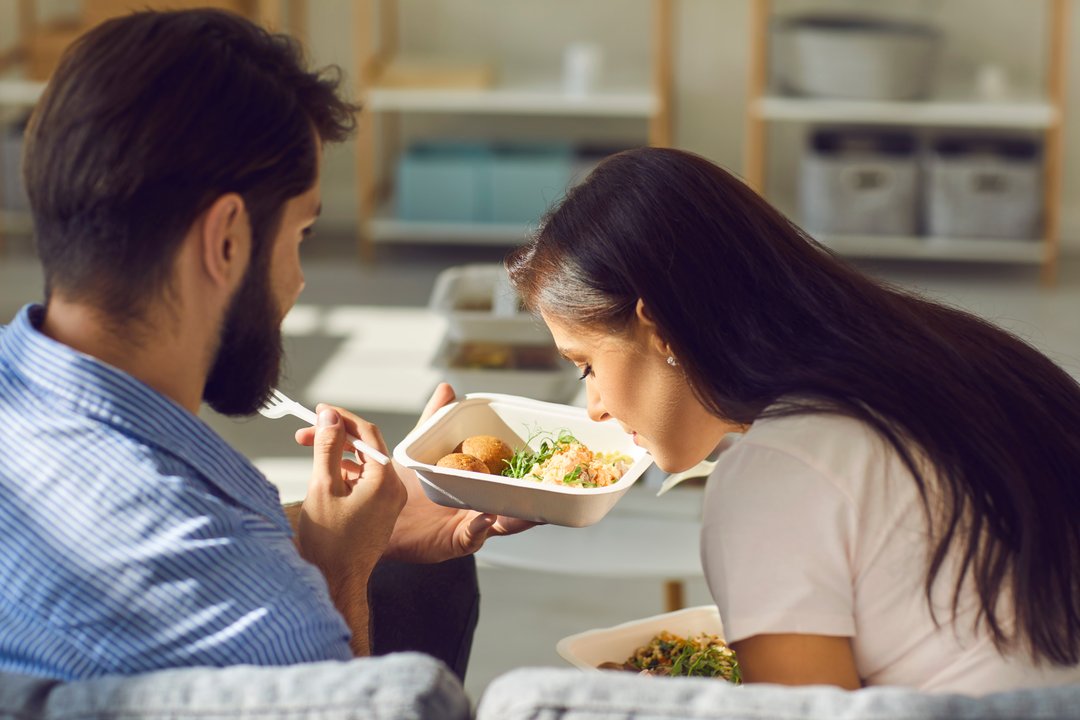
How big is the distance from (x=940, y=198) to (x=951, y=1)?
2.24ft

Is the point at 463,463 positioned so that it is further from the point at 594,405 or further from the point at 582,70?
the point at 582,70

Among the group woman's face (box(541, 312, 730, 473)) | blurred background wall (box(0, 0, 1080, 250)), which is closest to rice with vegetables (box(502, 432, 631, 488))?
woman's face (box(541, 312, 730, 473))

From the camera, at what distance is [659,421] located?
4.36ft

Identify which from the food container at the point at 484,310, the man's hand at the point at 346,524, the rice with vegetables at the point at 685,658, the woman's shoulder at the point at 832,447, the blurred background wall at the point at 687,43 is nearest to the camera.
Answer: the woman's shoulder at the point at 832,447

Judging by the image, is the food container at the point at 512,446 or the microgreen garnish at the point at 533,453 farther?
the microgreen garnish at the point at 533,453

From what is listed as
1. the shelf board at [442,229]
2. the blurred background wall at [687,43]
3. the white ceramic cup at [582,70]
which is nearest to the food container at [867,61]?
the blurred background wall at [687,43]

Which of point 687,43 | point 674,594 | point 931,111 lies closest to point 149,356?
point 674,594

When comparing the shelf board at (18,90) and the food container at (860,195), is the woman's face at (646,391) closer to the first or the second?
the food container at (860,195)

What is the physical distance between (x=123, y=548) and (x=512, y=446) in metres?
0.70

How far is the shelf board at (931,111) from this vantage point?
389 centimetres

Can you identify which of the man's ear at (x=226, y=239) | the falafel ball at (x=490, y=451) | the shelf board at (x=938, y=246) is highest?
the man's ear at (x=226, y=239)

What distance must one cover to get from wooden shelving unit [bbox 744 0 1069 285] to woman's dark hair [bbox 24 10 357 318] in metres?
2.95

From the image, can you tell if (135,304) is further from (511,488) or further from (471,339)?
(471,339)

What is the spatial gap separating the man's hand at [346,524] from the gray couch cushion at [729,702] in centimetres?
38
